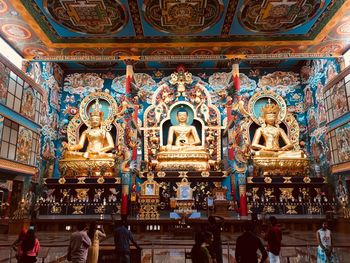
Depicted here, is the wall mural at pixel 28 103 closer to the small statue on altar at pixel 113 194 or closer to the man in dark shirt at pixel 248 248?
the small statue on altar at pixel 113 194

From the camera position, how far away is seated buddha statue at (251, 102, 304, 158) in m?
11.9

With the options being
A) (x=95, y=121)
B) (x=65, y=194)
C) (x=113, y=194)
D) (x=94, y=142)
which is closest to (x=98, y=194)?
(x=113, y=194)

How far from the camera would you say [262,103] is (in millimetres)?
14031

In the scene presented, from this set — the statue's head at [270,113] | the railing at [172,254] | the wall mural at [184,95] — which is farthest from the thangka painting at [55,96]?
the statue's head at [270,113]

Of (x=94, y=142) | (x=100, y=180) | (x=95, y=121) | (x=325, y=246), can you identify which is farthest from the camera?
(x=95, y=121)

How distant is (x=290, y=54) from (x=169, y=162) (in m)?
6.46

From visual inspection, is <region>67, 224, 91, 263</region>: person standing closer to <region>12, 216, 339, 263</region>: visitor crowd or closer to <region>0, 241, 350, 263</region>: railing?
<region>12, 216, 339, 263</region>: visitor crowd

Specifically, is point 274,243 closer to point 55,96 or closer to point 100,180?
point 100,180

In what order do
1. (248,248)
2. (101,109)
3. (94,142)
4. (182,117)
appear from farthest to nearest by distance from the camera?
(101,109), (182,117), (94,142), (248,248)

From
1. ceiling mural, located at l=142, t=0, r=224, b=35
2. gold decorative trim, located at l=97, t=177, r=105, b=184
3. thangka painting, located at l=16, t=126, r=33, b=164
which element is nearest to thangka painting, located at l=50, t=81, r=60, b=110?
thangka painting, located at l=16, t=126, r=33, b=164

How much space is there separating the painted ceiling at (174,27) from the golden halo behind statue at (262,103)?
2419 mm

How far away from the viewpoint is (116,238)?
390 cm

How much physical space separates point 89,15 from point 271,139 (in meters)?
8.66

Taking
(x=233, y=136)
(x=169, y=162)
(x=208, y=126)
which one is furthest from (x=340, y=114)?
(x=169, y=162)
